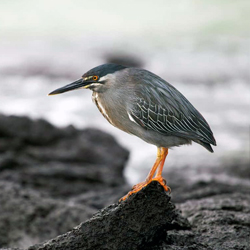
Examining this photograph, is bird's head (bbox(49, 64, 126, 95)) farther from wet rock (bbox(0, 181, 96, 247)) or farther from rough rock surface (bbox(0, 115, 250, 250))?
wet rock (bbox(0, 181, 96, 247))

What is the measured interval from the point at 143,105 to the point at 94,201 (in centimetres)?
340

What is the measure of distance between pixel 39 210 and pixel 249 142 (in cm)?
1192

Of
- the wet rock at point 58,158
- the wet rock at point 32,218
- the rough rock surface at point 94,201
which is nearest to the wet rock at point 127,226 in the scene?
the rough rock surface at point 94,201

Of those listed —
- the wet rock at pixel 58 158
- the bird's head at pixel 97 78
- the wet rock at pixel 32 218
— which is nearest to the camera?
the bird's head at pixel 97 78

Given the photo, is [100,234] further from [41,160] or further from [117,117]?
[41,160]

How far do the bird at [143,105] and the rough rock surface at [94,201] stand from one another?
2.44 ft

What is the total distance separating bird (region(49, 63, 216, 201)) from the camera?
5.19 metres

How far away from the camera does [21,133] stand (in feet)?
33.9

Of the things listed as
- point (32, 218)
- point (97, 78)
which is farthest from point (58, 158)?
point (97, 78)

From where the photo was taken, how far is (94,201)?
320 inches

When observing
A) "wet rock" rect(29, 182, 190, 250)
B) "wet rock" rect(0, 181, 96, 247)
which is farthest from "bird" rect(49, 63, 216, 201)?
"wet rock" rect(0, 181, 96, 247)

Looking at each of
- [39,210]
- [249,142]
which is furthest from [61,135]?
[249,142]

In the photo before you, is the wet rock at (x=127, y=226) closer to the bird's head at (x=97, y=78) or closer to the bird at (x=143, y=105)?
the bird at (x=143, y=105)

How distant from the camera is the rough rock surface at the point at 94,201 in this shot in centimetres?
447
